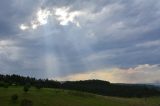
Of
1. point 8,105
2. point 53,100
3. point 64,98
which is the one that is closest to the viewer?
point 8,105

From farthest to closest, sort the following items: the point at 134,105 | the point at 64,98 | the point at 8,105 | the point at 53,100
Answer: the point at 134,105
the point at 64,98
the point at 53,100
the point at 8,105

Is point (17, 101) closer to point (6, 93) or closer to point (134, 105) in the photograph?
point (6, 93)

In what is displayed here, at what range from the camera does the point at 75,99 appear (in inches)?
6403

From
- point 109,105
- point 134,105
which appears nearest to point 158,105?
point 134,105

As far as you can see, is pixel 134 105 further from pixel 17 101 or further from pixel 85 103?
pixel 17 101

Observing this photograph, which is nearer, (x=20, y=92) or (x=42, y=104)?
(x=42, y=104)

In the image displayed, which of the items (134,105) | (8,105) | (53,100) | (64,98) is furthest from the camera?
(134,105)

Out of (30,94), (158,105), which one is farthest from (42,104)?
(158,105)

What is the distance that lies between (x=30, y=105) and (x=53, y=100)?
15.3 m

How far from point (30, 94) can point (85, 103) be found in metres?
23.6

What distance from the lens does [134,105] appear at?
171750mm

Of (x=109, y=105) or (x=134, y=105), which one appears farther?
(x=134, y=105)

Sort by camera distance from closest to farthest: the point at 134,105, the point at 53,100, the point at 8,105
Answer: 1. the point at 8,105
2. the point at 53,100
3. the point at 134,105

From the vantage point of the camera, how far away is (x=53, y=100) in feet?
493
